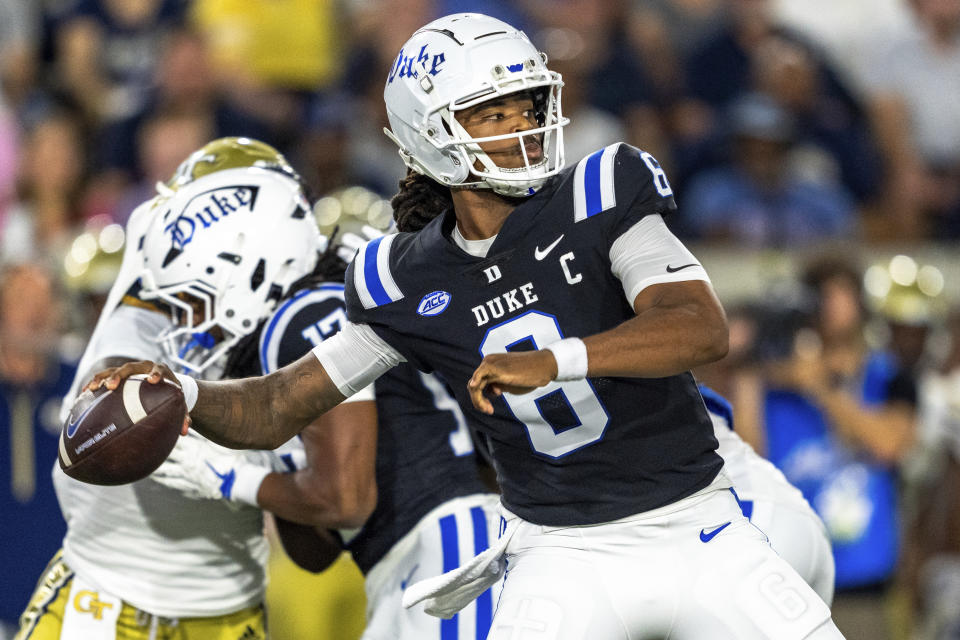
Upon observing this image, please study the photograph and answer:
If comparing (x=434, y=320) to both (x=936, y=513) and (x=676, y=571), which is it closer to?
(x=676, y=571)

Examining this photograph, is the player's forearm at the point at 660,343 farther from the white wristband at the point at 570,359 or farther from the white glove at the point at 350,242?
the white glove at the point at 350,242

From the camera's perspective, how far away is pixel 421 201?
3.41 meters

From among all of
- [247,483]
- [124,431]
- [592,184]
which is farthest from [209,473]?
[592,184]

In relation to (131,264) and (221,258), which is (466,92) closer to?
(221,258)

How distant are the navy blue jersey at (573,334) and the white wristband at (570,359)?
1.05 feet

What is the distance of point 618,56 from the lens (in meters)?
8.37

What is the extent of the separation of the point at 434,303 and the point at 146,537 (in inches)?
49.9

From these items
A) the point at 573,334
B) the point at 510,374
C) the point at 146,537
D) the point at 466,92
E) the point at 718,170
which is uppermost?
the point at 466,92

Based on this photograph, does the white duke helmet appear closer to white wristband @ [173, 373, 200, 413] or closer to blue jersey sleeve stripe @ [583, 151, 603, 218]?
white wristband @ [173, 373, 200, 413]

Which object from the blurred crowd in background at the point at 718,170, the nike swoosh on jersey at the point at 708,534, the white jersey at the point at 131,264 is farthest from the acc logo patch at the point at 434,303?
the blurred crowd in background at the point at 718,170

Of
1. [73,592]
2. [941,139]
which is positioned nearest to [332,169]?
[941,139]

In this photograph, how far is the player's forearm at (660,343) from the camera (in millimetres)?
2584

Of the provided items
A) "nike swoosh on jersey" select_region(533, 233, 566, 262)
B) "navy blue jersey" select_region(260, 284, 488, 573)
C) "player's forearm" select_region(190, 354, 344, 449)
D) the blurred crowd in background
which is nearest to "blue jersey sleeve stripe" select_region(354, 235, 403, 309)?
"player's forearm" select_region(190, 354, 344, 449)

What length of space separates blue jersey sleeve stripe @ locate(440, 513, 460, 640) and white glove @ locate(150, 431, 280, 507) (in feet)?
1.64
